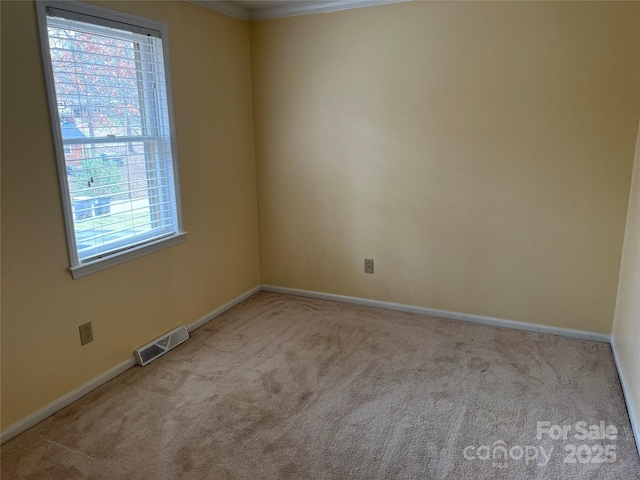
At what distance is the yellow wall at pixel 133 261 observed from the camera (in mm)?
2174

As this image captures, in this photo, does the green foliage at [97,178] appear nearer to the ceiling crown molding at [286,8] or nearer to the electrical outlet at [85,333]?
the electrical outlet at [85,333]

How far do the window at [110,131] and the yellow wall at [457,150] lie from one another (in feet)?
3.54

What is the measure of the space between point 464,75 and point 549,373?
1.93 meters

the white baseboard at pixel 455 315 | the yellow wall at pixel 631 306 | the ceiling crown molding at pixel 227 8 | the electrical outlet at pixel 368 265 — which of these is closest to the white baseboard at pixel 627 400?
the yellow wall at pixel 631 306

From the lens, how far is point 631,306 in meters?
2.51

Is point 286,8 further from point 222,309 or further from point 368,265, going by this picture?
point 222,309

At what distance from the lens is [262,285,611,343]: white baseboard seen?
3.16m

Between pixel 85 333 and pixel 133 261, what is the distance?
49 centimetres

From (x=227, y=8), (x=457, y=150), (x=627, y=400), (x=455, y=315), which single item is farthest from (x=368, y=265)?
(x=227, y=8)

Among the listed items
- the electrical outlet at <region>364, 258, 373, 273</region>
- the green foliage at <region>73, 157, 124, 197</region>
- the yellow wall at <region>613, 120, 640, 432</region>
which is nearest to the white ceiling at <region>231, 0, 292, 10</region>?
the green foliage at <region>73, 157, 124, 197</region>

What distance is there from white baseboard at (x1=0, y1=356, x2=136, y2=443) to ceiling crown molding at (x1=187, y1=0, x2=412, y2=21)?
93.4 inches

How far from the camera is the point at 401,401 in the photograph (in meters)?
2.49

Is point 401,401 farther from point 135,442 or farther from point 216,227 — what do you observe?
point 216,227

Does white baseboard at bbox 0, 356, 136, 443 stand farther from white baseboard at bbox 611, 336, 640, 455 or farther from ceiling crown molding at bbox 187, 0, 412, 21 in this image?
white baseboard at bbox 611, 336, 640, 455
